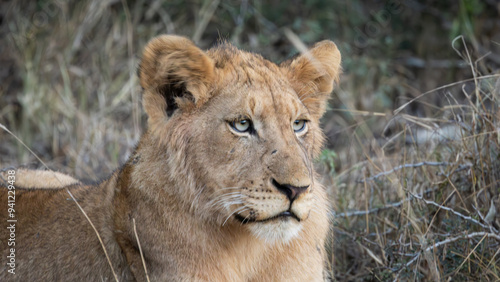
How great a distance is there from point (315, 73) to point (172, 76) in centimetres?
77

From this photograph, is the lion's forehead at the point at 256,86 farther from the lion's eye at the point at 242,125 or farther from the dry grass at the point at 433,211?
the dry grass at the point at 433,211

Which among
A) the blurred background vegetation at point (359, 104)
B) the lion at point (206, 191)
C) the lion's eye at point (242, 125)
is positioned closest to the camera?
the lion at point (206, 191)

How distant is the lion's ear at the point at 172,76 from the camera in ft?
9.07

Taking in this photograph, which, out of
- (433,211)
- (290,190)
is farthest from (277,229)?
(433,211)

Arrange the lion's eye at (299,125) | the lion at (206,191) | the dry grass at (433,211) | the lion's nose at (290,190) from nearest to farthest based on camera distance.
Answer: the lion's nose at (290,190), the lion at (206,191), the lion's eye at (299,125), the dry grass at (433,211)

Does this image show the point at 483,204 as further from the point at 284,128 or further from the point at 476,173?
the point at 284,128

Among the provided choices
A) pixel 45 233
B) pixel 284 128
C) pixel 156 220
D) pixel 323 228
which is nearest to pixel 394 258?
pixel 323 228

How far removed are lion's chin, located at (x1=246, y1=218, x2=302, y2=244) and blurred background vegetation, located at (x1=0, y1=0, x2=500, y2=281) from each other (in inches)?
33.6

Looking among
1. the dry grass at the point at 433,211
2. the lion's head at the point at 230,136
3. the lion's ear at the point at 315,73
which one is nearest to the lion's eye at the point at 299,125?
the lion's head at the point at 230,136

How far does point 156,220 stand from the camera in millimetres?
2783

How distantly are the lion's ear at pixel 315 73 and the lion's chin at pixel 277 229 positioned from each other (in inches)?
29.1

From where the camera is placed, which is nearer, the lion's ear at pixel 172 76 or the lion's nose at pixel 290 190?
the lion's nose at pixel 290 190

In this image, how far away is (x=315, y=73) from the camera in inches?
127

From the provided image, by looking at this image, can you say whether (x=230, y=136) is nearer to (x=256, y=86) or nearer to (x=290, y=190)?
(x=256, y=86)
